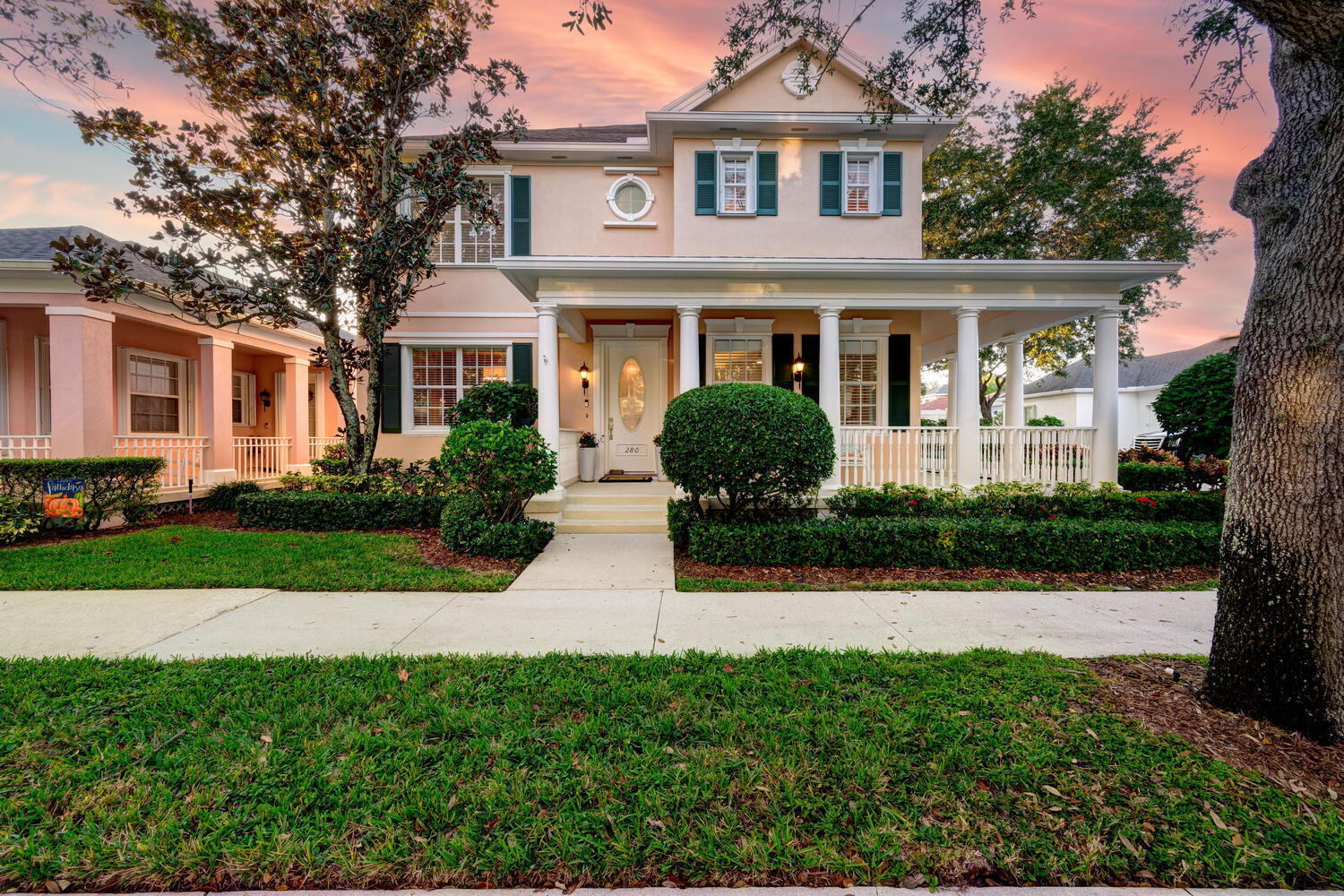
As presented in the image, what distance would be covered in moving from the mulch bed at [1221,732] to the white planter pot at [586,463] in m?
7.97

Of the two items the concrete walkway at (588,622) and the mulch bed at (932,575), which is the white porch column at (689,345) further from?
the concrete walkway at (588,622)

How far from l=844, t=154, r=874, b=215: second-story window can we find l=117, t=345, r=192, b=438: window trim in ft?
42.2

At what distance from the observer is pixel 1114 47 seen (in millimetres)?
5602

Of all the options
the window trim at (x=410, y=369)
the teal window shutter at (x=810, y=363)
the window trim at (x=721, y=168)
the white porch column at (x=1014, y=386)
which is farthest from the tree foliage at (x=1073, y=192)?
the window trim at (x=410, y=369)

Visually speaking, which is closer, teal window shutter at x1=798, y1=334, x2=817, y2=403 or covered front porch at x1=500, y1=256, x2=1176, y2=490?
covered front porch at x1=500, y1=256, x2=1176, y2=490

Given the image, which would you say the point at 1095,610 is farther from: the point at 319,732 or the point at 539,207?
the point at 539,207

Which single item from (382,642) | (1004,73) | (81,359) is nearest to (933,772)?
(382,642)

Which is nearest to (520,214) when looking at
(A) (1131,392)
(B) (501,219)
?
(B) (501,219)

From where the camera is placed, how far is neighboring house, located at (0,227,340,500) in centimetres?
786

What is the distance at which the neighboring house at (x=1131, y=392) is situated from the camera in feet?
82.9

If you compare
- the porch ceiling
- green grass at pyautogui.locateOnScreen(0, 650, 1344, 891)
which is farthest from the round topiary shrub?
green grass at pyautogui.locateOnScreen(0, 650, 1344, 891)

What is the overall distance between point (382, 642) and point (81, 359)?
8385 mm

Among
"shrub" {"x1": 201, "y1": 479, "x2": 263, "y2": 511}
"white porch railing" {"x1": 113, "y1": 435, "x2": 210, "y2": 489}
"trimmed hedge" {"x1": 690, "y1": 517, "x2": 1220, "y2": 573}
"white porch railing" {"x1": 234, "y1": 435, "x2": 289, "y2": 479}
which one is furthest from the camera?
"white porch railing" {"x1": 234, "y1": 435, "x2": 289, "y2": 479}

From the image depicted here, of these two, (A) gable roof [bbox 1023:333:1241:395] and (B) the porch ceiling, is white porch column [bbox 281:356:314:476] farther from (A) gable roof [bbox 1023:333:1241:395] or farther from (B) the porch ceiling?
(A) gable roof [bbox 1023:333:1241:395]
